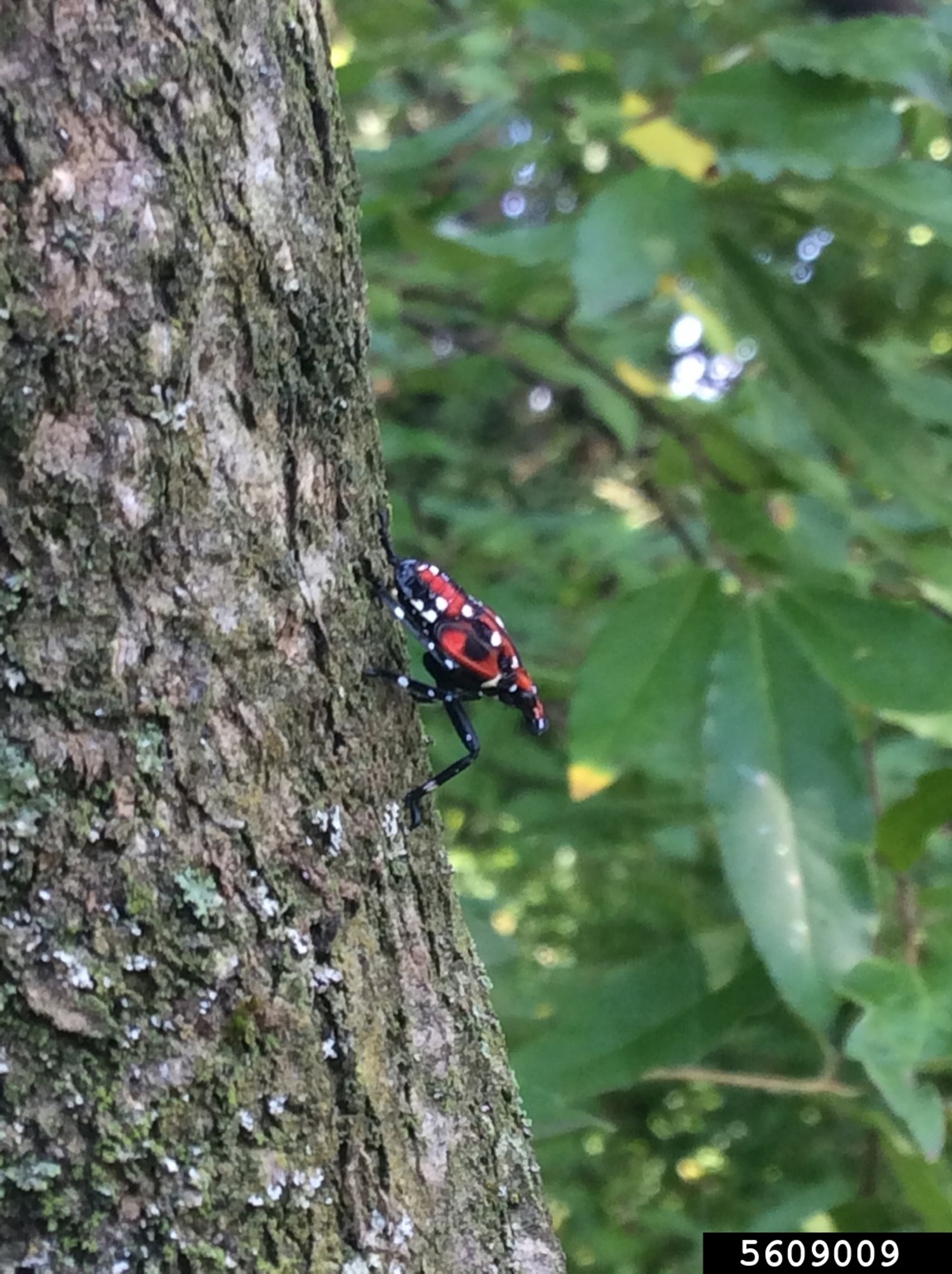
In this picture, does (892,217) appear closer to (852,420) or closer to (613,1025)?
(852,420)

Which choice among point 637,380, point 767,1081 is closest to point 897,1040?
point 767,1081

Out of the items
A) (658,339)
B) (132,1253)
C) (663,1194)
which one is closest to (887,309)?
(658,339)

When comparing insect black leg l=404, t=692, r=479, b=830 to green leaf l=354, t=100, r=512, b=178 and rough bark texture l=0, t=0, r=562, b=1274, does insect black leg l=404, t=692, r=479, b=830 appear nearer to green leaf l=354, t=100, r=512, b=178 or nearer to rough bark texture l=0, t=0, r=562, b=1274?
rough bark texture l=0, t=0, r=562, b=1274

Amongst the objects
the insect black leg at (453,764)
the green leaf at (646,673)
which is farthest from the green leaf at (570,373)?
the insect black leg at (453,764)

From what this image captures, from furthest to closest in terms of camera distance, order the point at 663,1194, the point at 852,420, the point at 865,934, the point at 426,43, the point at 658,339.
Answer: the point at 663,1194, the point at 658,339, the point at 426,43, the point at 852,420, the point at 865,934

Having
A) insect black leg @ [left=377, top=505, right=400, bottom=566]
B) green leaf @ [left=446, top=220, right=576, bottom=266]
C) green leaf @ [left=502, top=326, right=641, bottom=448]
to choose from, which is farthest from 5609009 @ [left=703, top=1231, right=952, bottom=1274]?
green leaf @ [left=446, top=220, right=576, bottom=266]

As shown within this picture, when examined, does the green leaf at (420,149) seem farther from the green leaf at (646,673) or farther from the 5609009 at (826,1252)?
the 5609009 at (826,1252)
